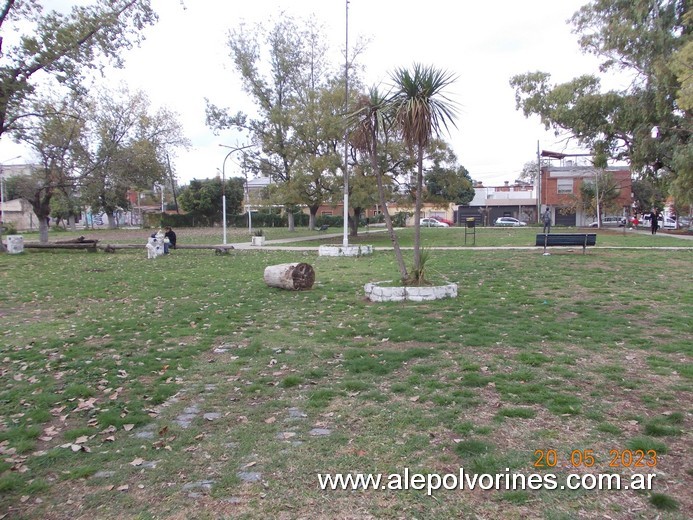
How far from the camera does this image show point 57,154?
29172 mm

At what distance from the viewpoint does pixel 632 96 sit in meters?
25.3

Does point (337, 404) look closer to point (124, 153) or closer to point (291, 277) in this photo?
point (291, 277)

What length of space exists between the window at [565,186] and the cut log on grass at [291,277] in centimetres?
4946

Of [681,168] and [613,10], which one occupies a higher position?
[613,10]

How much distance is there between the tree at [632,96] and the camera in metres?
22.9

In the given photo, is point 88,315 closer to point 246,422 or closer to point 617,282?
point 246,422

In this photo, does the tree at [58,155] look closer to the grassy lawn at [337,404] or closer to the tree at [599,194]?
the grassy lawn at [337,404]

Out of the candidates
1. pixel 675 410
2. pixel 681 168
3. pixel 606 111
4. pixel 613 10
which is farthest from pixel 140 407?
pixel 613 10

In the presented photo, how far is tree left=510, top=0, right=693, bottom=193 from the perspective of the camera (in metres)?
22.9

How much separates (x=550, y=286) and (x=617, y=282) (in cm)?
182

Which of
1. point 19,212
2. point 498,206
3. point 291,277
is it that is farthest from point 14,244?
point 498,206

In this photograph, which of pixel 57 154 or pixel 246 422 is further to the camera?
pixel 57 154

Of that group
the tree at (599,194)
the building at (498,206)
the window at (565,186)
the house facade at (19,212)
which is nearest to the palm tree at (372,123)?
the tree at (599,194)

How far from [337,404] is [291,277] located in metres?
6.56
